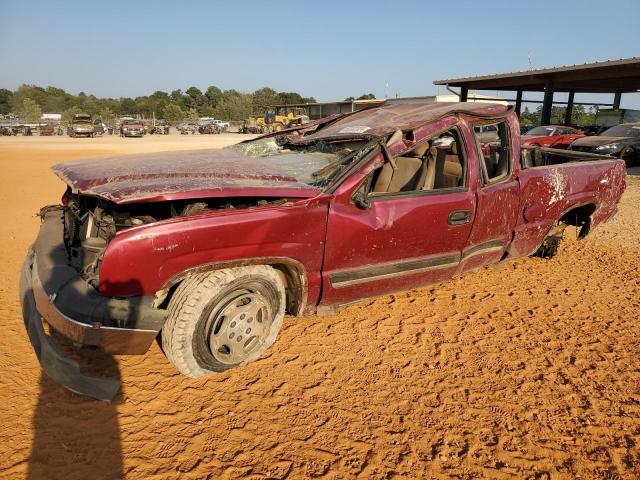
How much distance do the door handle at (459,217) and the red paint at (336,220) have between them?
0.12 feet

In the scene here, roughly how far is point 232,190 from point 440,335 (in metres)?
1.99

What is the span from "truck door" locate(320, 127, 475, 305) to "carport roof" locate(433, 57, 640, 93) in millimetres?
15080

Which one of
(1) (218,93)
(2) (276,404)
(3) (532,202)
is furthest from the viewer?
(1) (218,93)

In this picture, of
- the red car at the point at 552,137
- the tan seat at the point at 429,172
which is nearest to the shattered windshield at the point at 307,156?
the tan seat at the point at 429,172

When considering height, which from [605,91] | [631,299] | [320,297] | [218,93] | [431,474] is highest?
[218,93]

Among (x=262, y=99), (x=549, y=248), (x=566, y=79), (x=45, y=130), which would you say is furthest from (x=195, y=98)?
(x=549, y=248)

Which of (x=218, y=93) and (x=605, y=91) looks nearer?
(x=605, y=91)

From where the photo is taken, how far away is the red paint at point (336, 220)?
7.38 feet

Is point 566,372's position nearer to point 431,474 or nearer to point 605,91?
point 431,474

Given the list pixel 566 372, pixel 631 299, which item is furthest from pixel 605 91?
pixel 566 372

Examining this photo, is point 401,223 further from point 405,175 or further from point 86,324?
point 86,324

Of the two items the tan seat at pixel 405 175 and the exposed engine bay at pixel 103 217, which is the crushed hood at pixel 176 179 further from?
the tan seat at pixel 405 175

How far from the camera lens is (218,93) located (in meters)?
97.1

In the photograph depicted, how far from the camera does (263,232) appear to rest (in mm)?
2475
